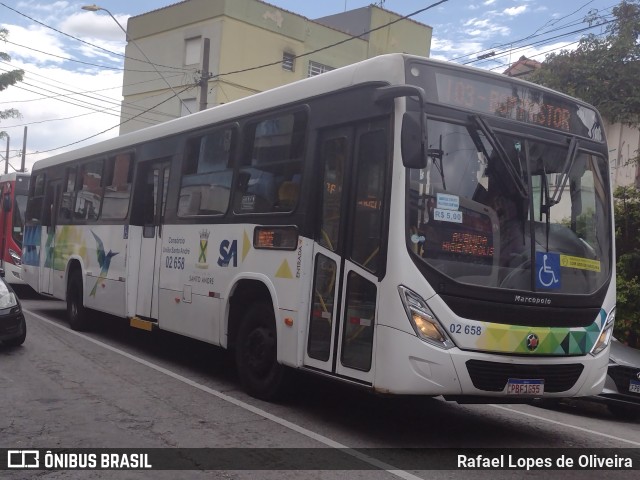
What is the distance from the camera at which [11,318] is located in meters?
11.0

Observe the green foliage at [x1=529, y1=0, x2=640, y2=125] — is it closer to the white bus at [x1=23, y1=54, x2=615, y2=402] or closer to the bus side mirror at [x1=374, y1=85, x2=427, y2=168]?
the white bus at [x1=23, y1=54, x2=615, y2=402]

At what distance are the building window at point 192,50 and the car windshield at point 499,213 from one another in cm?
2915

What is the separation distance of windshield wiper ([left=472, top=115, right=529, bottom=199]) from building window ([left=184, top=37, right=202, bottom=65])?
A: 29155 mm

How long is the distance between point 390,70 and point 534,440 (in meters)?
3.89

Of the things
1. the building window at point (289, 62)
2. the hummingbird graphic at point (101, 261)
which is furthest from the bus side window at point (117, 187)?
the building window at point (289, 62)

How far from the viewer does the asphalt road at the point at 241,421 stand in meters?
6.20

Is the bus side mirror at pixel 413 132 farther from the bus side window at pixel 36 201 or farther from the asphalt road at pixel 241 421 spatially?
the bus side window at pixel 36 201

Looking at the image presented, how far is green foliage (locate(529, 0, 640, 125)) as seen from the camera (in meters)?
15.0

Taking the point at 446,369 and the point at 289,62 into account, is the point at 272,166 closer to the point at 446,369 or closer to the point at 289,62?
the point at 446,369

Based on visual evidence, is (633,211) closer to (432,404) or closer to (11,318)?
(432,404)

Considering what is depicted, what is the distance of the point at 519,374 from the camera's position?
21.2 ft

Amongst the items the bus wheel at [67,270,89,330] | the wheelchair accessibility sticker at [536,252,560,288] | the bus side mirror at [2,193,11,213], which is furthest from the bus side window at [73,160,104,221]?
the wheelchair accessibility sticker at [536,252,560,288]

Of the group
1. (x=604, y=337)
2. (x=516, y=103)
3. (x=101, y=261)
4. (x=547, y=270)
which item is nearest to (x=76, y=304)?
(x=101, y=261)

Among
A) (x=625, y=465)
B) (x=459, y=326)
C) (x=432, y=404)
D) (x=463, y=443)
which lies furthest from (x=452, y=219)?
(x=432, y=404)
